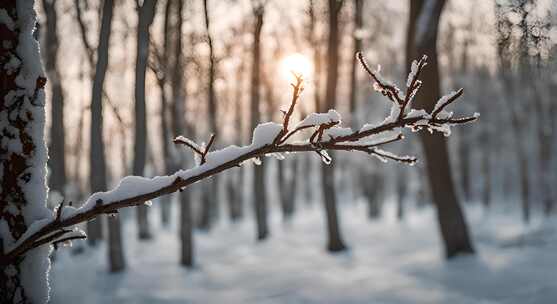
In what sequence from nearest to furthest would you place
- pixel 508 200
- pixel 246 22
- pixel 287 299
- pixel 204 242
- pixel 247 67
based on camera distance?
pixel 287 299
pixel 204 242
pixel 246 22
pixel 247 67
pixel 508 200

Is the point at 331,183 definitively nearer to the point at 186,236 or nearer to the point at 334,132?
the point at 186,236

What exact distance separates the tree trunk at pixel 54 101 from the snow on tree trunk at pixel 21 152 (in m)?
10.9

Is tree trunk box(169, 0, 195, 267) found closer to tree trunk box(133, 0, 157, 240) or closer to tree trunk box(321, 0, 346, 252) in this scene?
tree trunk box(133, 0, 157, 240)

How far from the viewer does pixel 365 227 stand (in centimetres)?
1838

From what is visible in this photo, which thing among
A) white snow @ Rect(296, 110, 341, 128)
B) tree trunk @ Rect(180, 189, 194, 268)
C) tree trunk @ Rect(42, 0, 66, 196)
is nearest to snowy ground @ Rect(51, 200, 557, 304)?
tree trunk @ Rect(180, 189, 194, 268)

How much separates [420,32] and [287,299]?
502 centimetres

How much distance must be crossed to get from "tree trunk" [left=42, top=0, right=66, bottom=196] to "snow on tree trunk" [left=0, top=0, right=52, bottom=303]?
10.9 m

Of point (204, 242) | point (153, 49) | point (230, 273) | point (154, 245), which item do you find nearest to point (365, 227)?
point (204, 242)

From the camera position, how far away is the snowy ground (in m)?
6.95

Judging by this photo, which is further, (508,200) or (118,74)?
(508,200)

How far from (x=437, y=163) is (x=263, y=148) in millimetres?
7275

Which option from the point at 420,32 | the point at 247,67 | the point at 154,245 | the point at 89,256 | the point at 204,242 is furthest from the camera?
the point at 247,67

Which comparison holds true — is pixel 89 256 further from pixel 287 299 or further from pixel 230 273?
pixel 287 299

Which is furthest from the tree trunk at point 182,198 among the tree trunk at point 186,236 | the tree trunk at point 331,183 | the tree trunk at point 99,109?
the tree trunk at point 331,183
